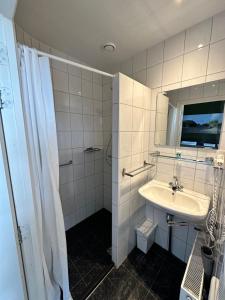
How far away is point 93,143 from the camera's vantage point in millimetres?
2217

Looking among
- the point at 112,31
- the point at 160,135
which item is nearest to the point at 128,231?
the point at 160,135

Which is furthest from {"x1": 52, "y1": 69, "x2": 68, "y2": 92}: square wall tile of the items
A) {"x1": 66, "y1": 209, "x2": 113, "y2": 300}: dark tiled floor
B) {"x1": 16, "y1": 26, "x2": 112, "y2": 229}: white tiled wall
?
{"x1": 66, "y1": 209, "x2": 113, "y2": 300}: dark tiled floor

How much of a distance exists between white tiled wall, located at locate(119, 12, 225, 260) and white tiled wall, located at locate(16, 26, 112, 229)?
627mm

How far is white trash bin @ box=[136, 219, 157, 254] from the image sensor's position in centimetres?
163

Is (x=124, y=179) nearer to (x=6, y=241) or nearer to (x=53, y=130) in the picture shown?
(x=53, y=130)

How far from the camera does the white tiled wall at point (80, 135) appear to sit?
1.76m

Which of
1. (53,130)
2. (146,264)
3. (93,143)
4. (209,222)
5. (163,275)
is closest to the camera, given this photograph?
(53,130)

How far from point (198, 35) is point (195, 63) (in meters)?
0.23

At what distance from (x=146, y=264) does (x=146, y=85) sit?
6.89 feet

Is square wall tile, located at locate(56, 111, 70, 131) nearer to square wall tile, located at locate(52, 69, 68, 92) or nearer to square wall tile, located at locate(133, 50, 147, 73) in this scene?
square wall tile, located at locate(52, 69, 68, 92)

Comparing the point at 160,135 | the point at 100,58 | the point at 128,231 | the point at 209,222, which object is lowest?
the point at 128,231

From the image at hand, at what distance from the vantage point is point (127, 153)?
1411 millimetres

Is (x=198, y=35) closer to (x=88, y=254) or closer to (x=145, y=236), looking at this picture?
(x=145, y=236)

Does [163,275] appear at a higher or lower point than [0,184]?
lower
